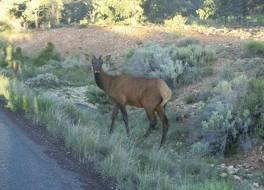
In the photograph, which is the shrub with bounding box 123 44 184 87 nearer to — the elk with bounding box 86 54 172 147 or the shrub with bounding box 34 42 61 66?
the elk with bounding box 86 54 172 147

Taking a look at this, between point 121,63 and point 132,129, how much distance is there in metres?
10.7

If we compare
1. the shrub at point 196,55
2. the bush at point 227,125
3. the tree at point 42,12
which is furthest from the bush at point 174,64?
the tree at point 42,12

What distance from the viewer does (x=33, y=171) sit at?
23.4 feet

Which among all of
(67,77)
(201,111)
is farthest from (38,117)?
(67,77)

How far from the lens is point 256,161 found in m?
10.3

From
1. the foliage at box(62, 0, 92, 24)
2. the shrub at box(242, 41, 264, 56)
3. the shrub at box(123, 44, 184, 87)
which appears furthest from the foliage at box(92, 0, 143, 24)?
the foliage at box(62, 0, 92, 24)

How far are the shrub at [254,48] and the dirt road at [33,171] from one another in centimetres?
1048

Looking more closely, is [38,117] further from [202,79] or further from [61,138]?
[202,79]

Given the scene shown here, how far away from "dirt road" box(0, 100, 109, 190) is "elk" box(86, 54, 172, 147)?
11.5 ft

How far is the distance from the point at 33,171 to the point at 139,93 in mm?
5455

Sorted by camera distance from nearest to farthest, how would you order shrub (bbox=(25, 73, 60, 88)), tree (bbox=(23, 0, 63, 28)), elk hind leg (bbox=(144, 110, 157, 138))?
1. elk hind leg (bbox=(144, 110, 157, 138))
2. shrub (bbox=(25, 73, 60, 88))
3. tree (bbox=(23, 0, 63, 28))

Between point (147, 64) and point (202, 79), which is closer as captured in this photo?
point (202, 79)

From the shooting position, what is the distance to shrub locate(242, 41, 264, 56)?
688 inches

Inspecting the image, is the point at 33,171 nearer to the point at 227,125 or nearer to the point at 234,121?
the point at 227,125
